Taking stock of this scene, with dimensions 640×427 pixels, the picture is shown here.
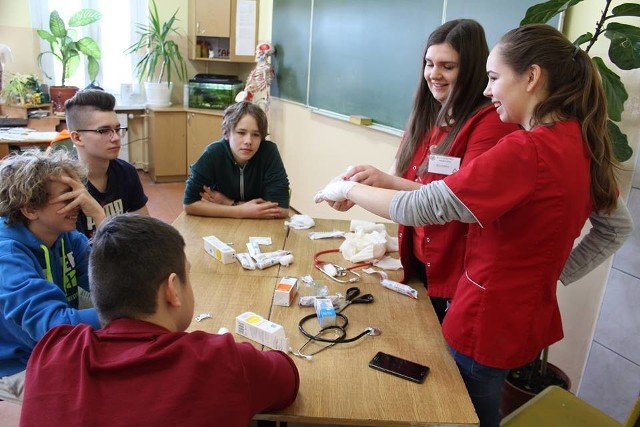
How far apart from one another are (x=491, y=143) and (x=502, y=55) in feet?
1.05

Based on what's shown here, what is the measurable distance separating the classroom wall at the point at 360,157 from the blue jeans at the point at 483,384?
1.03 metres

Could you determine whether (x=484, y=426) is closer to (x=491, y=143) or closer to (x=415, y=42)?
(x=491, y=143)

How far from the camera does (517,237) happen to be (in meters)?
1.21

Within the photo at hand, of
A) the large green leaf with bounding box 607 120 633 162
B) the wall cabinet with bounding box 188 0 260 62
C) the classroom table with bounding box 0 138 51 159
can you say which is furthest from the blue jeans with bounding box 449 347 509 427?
the wall cabinet with bounding box 188 0 260 62

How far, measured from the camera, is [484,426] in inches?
56.8

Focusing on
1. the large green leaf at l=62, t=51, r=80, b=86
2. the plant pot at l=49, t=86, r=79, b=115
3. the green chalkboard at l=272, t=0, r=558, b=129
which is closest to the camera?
the green chalkboard at l=272, t=0, r=558, b=129

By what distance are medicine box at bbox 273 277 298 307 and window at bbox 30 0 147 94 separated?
5.28 meters

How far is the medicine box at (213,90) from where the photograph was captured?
599 centimetres

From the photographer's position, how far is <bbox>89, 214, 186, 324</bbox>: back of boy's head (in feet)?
3.30

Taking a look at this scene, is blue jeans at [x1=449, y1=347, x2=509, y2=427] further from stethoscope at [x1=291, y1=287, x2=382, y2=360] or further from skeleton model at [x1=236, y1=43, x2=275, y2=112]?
skeleton model at [x1=236, y1=43, x2=275, y2=112]

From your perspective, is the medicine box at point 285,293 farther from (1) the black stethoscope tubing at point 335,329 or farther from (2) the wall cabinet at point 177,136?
(2) the wall cabinet at point 177,136

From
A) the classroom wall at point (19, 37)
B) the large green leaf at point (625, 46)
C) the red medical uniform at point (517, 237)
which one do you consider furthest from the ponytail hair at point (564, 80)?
the classroom wall at point (19, 37)

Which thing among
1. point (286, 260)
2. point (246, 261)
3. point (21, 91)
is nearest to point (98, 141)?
point (246, 261)

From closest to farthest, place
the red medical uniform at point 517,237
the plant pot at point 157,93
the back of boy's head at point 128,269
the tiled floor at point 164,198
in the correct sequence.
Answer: the back of boy's head at point 128,269
the red medical uniform at point 517,237
the tiled floor at point 164,198
the plant pot at point 157,93
